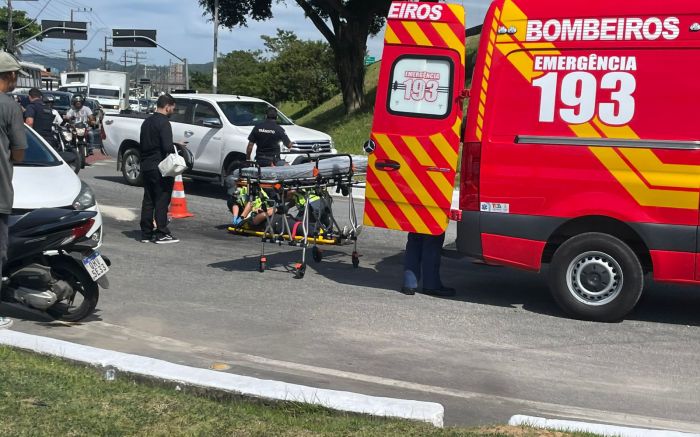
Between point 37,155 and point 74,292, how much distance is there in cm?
276

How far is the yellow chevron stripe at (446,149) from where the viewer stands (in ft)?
27.8

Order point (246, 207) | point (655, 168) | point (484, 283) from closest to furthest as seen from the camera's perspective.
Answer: point (655, 168) < point (484, 283) < point (246, 207)


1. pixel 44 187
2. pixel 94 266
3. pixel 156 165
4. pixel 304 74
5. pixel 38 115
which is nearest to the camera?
pixel 94 266

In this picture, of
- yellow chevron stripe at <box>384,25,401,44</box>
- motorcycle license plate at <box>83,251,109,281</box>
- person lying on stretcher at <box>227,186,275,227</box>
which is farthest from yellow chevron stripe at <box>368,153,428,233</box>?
person lying on stretcher at <box>227,186,275,227</box>

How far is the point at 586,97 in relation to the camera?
25.4ft

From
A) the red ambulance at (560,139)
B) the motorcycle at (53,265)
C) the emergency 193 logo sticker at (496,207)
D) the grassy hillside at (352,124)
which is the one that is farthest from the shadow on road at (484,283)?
the grassy hillside at (352,124)

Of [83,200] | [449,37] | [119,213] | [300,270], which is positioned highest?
[449,37]

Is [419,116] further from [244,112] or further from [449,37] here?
[244,112]

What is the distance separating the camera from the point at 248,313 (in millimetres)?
8031

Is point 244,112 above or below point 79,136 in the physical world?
above

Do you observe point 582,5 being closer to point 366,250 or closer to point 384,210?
point 384,210

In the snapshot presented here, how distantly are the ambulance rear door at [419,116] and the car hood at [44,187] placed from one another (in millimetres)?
3050

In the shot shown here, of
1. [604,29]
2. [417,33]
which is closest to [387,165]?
[417,33]

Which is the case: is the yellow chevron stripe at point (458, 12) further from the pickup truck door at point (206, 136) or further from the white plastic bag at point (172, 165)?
the pickup truck door at point (206, 136)
